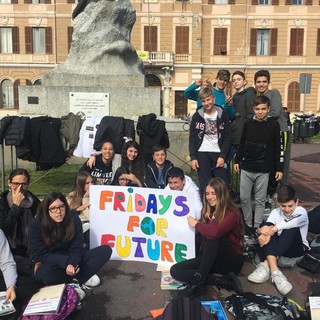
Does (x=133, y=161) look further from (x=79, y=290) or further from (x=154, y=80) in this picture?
(x=154, y=80)

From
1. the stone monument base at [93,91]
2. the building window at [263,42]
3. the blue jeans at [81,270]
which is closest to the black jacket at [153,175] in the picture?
the blue jeans at [81,270]

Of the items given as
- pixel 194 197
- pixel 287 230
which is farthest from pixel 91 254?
pixel 287 230

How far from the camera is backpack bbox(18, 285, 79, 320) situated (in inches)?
115

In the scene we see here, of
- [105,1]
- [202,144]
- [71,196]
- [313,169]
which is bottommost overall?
[313,169]

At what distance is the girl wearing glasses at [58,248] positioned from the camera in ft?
11.1

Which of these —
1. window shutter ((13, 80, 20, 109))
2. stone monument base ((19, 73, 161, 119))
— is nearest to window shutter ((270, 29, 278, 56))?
window shutter ((13, 80, 20, 109))

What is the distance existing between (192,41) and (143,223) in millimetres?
32057

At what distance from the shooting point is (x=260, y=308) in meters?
3.02

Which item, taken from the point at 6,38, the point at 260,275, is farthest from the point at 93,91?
the point at 6,38

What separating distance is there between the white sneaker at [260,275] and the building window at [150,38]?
32.4m

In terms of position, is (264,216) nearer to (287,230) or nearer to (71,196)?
(287,230)

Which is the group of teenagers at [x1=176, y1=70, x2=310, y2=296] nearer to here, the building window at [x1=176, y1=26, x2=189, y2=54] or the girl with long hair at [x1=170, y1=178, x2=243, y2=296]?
the girl with long hair at [x1=170, y1=178, x2=243, y2=296]

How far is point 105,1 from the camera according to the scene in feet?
29.0

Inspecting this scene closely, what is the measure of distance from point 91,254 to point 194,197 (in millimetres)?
1133
